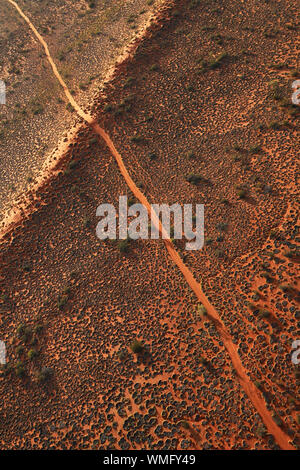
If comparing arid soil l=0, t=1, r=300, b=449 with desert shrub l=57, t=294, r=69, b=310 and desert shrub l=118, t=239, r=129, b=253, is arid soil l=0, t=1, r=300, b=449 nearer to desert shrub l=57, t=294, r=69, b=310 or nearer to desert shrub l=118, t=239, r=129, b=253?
desert shrub l=57, t=294, r=69, b=310

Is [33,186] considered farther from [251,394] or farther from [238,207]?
[251,394]

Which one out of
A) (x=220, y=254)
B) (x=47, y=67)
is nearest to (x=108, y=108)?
(x=47, y=67)

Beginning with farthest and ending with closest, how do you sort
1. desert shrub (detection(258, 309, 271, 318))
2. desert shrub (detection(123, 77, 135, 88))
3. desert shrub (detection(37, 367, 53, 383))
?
desert shrub (detection(123, 77, 135, 88)), desert shrub (detection(37, 367, 53, 383)), desert shrub (detection(258, 309, 271, 318))

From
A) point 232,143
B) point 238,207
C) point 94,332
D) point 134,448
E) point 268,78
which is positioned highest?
point 268,78

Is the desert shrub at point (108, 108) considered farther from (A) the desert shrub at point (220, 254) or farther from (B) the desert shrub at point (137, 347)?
(B) the desert shrub at point (137, 347)

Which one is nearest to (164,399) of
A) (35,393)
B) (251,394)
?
(251,394)

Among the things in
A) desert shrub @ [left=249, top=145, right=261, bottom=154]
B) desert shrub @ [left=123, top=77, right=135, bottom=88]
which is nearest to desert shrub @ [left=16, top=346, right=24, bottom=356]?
desert shrub @ [left=249, top=145, right=261, bottom=154]

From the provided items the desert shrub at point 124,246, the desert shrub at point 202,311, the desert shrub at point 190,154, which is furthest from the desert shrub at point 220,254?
the desert shrub at point 190,154

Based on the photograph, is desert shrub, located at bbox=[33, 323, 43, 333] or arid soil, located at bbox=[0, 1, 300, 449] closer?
arid soil, located at bbox=[0, 1, 300, 449]
